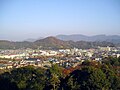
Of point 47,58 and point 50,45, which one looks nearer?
point 47,58

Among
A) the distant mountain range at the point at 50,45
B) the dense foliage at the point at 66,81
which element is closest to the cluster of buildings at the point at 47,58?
the dense foliage at the point at 66,81

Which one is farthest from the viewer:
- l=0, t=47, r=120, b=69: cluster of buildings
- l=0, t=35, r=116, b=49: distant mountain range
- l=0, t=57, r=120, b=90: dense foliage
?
l=0, t=35, r=116, b=49: distant mountain range

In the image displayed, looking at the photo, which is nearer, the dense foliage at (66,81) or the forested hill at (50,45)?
the dense foliage at (66,81)

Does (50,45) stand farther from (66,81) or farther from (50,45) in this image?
(66,81)

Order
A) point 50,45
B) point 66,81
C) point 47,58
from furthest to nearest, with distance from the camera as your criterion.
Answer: point 50,45
point 47,58
point 66,81

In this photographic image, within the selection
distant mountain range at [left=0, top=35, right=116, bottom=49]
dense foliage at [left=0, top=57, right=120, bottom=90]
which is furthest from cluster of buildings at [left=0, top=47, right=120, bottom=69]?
distant mountain range at [left=0, top=35, right=116, bottom=49]

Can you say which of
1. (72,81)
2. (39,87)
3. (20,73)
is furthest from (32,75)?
(72,81)

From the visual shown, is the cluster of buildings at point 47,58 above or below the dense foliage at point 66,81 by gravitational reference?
below

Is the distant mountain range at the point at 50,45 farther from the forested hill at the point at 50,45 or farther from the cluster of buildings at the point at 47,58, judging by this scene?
the cluster of buildings at the point at 47,58

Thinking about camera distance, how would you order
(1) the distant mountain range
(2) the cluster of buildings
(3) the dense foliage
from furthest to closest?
(1) the distant mountain range
(2) the cluster of buildings
(3) the dense foliage

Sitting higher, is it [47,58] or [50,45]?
[50,45]

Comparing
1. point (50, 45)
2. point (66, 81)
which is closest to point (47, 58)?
point (66, 81)

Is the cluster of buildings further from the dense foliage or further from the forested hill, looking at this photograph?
the forested hill

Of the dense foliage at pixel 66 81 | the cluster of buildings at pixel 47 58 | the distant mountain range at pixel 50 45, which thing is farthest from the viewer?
the distant mountain range at pixel 50 45
